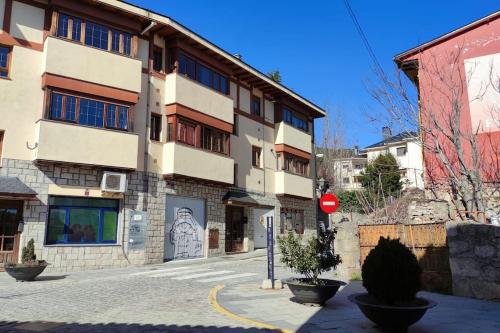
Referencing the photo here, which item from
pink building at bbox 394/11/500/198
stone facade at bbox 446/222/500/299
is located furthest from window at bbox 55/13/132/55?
stone facade at bbox 446/222/500/299

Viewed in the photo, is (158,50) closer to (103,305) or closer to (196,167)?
(196,167)

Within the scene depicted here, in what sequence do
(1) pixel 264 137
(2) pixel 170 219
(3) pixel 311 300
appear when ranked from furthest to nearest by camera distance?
(1) pixel 264 137 < (2) pixel 170 219 < (3) pixel 311 300

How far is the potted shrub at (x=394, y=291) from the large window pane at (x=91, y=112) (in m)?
12.9

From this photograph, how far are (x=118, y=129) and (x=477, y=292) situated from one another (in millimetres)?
13306

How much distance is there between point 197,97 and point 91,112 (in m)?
5.42

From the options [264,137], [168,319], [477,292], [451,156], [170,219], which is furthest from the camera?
[264,137]

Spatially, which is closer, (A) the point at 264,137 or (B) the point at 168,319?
(B) the point at 168,319

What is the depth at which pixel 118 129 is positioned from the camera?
16.7 meters

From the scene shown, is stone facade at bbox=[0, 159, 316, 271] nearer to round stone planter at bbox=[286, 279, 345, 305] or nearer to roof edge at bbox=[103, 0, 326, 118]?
roof edge at bbox=[103, 0, 326, 118]

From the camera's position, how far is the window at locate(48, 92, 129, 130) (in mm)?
15477

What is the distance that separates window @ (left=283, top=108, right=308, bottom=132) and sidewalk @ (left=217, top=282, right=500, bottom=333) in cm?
1885

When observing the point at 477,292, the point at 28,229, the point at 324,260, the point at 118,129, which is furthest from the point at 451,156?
the point at 28,229

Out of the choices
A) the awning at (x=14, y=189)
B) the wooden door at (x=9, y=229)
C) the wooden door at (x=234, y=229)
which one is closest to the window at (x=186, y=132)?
the wooden door at (x=234, y=229)

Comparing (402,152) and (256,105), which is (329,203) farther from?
(402,152)
